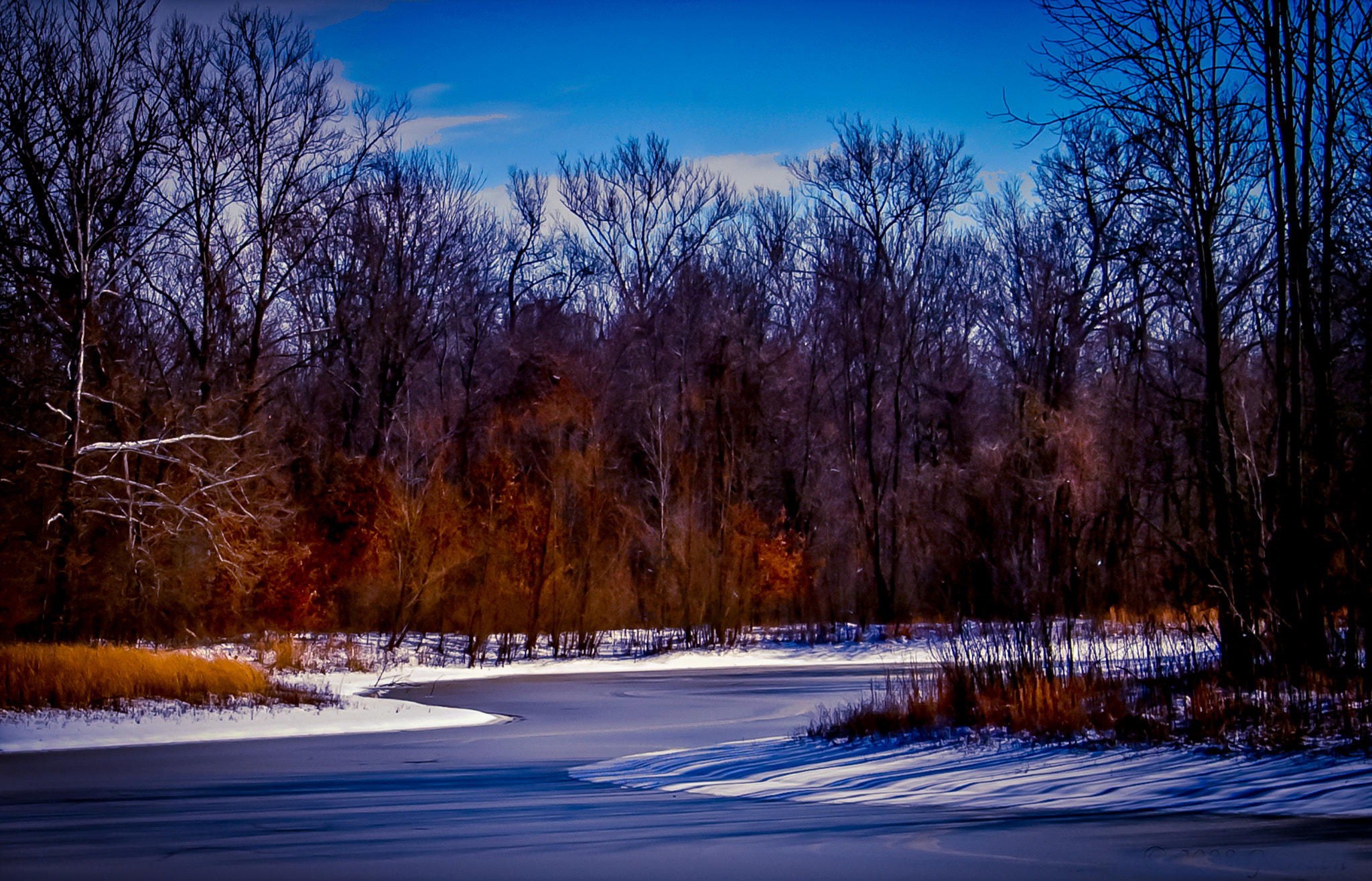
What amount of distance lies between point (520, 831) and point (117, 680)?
13.2 metres

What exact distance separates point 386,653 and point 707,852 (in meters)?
29.4

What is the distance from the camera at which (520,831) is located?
28.6 ft

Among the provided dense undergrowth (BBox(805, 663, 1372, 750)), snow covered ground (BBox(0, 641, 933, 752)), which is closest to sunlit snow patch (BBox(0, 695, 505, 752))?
snow covered ground (BBox(0, 641, 933, 752))

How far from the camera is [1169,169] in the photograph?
16531 millimetres

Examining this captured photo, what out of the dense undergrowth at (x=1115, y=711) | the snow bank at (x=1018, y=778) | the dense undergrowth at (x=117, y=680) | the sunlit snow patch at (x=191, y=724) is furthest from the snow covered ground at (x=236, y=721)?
the snow bank at (x=1018, y=778)

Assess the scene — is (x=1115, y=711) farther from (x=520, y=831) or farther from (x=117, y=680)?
(x=117, y=680)

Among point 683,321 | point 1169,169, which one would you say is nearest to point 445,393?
point 683,321

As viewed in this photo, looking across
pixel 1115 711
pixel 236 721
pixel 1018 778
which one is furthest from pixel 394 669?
pixel 1018 778

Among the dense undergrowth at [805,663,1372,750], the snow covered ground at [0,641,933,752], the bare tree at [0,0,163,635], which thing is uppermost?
the bare tree at [0,0,163,635]

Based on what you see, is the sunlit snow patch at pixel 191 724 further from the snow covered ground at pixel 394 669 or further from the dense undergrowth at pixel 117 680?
the dense undergrowth at pixel 117 680

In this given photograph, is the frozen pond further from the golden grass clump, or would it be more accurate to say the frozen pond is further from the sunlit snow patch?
the golden grass clump

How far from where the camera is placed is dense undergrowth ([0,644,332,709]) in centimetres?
1867

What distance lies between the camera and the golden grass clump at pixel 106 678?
18.7m

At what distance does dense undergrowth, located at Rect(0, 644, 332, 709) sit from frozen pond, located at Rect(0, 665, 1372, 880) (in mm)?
4378
